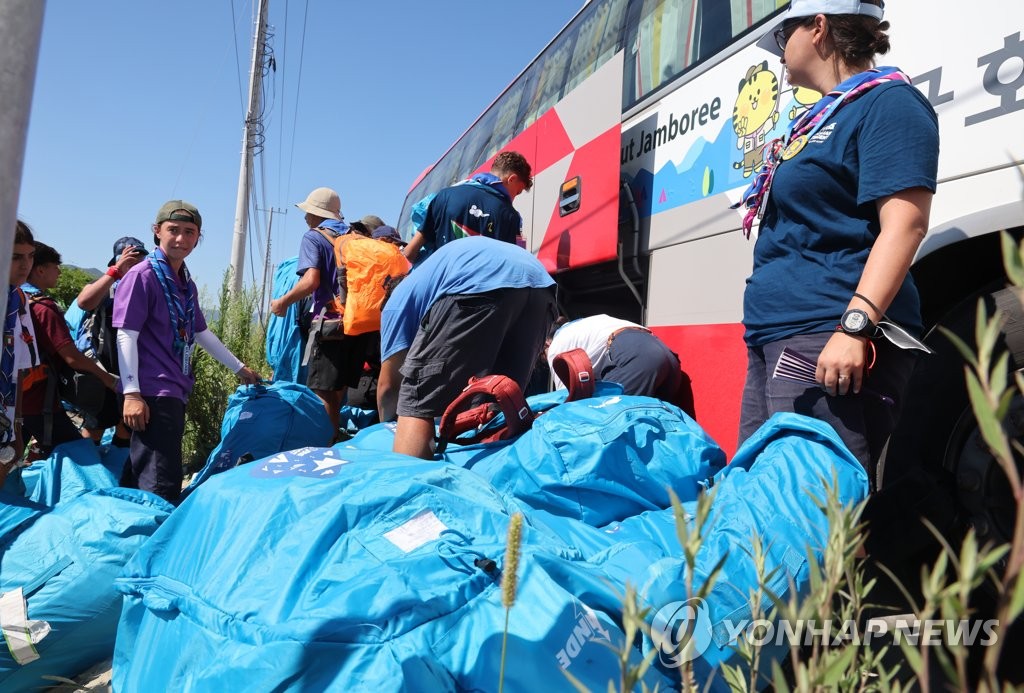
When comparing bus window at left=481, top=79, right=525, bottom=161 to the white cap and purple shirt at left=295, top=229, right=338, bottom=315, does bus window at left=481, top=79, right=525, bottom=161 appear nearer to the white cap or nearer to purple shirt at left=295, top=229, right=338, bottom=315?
purple shirt at left=295, top=229, right=338, bottom=315

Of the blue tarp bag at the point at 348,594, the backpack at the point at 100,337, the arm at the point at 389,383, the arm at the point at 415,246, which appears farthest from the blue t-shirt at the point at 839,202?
the backpack at the point at 100,337

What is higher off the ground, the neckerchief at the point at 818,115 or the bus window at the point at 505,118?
the bus window at the point at 505,118

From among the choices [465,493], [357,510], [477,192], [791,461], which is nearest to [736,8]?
[477,192]

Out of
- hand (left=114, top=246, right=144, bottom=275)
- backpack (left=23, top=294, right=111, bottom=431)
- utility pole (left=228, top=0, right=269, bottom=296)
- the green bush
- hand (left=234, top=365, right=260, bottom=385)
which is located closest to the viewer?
backpack (left=23, top=294, right=111, bottom=431)

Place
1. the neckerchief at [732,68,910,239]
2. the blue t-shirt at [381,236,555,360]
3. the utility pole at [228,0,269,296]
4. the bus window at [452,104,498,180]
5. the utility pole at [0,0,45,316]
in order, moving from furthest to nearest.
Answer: the utility pole at [228,0,269,296], the bus window at [452,104,498,180], the blue t-shirt at [381,236,555,360], the neckerchief at [732,68,910,239], the utility pole at [0,0,45,316]

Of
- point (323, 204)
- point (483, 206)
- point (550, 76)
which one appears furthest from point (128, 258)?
point (550, 76)

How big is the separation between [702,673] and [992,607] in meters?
1.01

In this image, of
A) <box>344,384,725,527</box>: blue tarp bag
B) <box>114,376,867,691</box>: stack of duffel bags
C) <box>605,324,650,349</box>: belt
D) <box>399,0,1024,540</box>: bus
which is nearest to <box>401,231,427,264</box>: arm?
<box>399,0,1024,540</box>: bus

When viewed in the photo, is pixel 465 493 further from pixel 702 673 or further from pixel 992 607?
pixel 992 607

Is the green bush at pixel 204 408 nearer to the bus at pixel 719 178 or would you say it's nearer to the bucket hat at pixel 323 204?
the bucket hat at pixel 323 204

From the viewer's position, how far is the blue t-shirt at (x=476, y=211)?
3.63m

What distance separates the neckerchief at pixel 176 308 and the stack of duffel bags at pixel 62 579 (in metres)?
0.85

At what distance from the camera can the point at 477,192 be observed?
3.66 metres

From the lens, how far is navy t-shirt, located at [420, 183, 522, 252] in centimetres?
363
